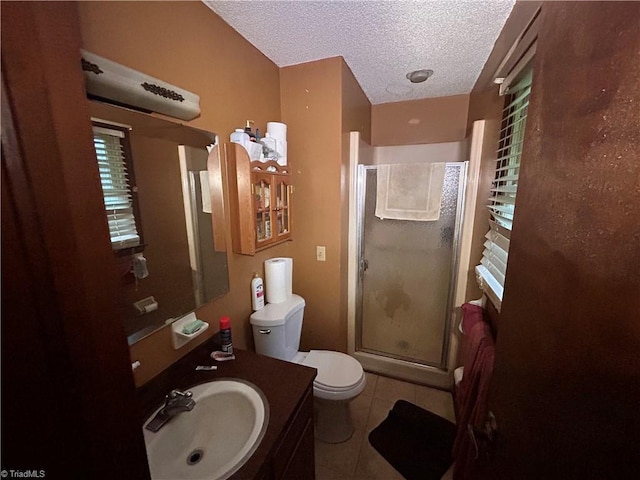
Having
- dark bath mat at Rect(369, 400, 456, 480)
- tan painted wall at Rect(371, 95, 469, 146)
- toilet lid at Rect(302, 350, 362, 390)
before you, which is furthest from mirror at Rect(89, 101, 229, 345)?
tan painted wall at Rect(371, 95, 469, 146)

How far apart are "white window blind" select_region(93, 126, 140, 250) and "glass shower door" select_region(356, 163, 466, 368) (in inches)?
63.5

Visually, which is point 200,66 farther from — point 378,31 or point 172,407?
point 172,407

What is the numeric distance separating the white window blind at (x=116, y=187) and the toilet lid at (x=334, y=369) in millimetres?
1259

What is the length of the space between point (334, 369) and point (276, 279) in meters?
0.69

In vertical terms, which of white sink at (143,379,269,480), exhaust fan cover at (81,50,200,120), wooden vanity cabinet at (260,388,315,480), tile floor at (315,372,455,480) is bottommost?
tile floor at (315,372,455,480)

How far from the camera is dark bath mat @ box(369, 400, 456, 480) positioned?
60.6 inches

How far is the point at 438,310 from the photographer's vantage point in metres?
2.20

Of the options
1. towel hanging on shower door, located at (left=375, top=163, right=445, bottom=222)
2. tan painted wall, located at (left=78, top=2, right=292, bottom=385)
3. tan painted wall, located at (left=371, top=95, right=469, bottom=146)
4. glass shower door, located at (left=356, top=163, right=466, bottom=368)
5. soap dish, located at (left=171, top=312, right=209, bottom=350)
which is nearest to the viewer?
tan painted wall, located at (left=78, top=2, right=292, bottom=385)

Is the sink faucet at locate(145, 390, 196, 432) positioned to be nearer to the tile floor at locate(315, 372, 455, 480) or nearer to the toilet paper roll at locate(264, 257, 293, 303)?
the toilet paper roll at locate(264, 257, 293, 303)

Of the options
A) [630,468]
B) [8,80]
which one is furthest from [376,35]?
[630,468]

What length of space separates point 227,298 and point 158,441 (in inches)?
25.7

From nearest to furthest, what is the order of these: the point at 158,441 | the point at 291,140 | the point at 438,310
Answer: the point at 158,441 < the point at 291,140 < the point at 438,310

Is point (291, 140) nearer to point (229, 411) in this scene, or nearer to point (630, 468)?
point (229, 411)

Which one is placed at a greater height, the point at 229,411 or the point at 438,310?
the point at 229,411
